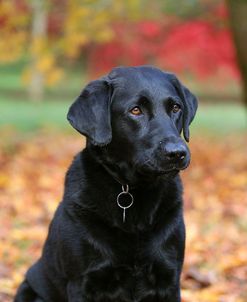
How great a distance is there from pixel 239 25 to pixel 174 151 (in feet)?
24.5

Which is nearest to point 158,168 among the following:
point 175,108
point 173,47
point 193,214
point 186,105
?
point 175,108

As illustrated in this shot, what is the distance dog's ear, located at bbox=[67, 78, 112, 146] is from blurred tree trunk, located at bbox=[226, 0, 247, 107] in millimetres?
7068

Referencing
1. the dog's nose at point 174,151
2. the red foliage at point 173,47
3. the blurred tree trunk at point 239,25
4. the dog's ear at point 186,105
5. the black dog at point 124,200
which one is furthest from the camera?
the red foliage at point 173,47

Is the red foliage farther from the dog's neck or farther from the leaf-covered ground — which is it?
the dog's neck

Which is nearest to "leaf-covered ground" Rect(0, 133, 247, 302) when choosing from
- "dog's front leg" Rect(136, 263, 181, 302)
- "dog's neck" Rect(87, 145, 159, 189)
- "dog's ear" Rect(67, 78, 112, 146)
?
"dog's front leg" Rect(136, 263, 181, 302)

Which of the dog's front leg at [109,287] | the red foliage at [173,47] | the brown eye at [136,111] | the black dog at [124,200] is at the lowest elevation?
the dog's front leg at [109,287]

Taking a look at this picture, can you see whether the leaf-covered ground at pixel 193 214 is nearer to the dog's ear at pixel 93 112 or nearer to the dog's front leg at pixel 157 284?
the dog's front leg at pixel 157 284

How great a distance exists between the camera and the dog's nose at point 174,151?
11.1 feet

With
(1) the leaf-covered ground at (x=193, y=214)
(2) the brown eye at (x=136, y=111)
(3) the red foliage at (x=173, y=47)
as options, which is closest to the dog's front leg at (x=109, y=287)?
(2) the brown eye at (x=136, y=111)

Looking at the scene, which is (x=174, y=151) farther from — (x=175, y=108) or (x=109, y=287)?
(x=109, y=287)

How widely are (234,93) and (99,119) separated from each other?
37.1 metres

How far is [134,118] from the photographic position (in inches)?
141

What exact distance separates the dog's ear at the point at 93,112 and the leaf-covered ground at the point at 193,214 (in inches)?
65.9

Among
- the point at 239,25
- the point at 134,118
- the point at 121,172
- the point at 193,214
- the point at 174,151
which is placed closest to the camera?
the point at 174,151
